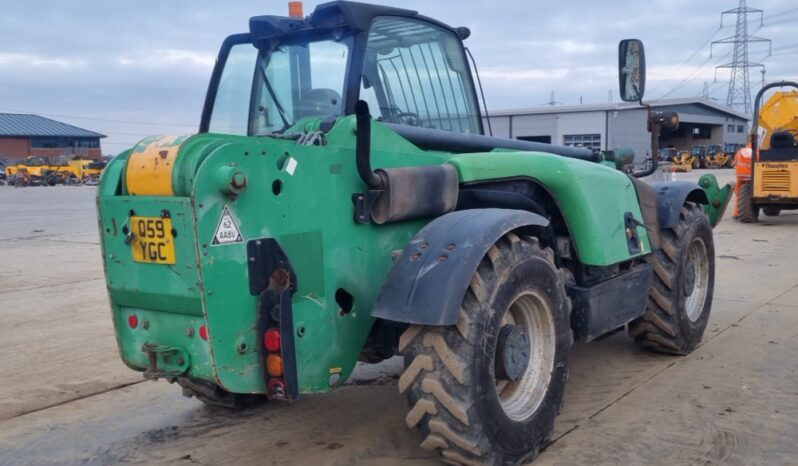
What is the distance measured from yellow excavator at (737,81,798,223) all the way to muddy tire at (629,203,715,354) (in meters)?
9.46

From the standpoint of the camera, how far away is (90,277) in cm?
961

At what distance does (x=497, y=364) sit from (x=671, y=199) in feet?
8.65

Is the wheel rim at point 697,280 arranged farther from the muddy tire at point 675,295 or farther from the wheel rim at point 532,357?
the wheel rim at point 532,357

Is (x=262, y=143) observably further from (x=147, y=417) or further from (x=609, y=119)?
(x=609, y=119)

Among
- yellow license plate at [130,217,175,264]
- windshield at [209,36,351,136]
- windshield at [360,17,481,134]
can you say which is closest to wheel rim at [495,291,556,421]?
windshield at [360,17,481,134]

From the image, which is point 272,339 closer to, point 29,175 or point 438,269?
point 438,269

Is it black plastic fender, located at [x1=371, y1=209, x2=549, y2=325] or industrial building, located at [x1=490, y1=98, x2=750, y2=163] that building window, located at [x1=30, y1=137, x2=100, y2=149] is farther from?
black plastic fender, located at [x1=371, y1=209, x2=549, y2=325]

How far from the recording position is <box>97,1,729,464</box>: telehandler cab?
10.0 feet

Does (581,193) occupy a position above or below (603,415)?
above

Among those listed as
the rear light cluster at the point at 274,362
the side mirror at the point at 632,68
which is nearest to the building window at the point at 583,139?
the side mirror at the point at 632,68

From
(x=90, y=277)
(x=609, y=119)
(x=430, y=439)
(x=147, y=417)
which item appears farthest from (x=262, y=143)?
(x=609, y=119)

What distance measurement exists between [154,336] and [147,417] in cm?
147

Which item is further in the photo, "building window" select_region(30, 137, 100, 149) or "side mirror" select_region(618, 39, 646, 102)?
"building window" select_region(30, 137, 100, 149)

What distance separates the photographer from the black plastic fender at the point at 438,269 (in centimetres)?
324
